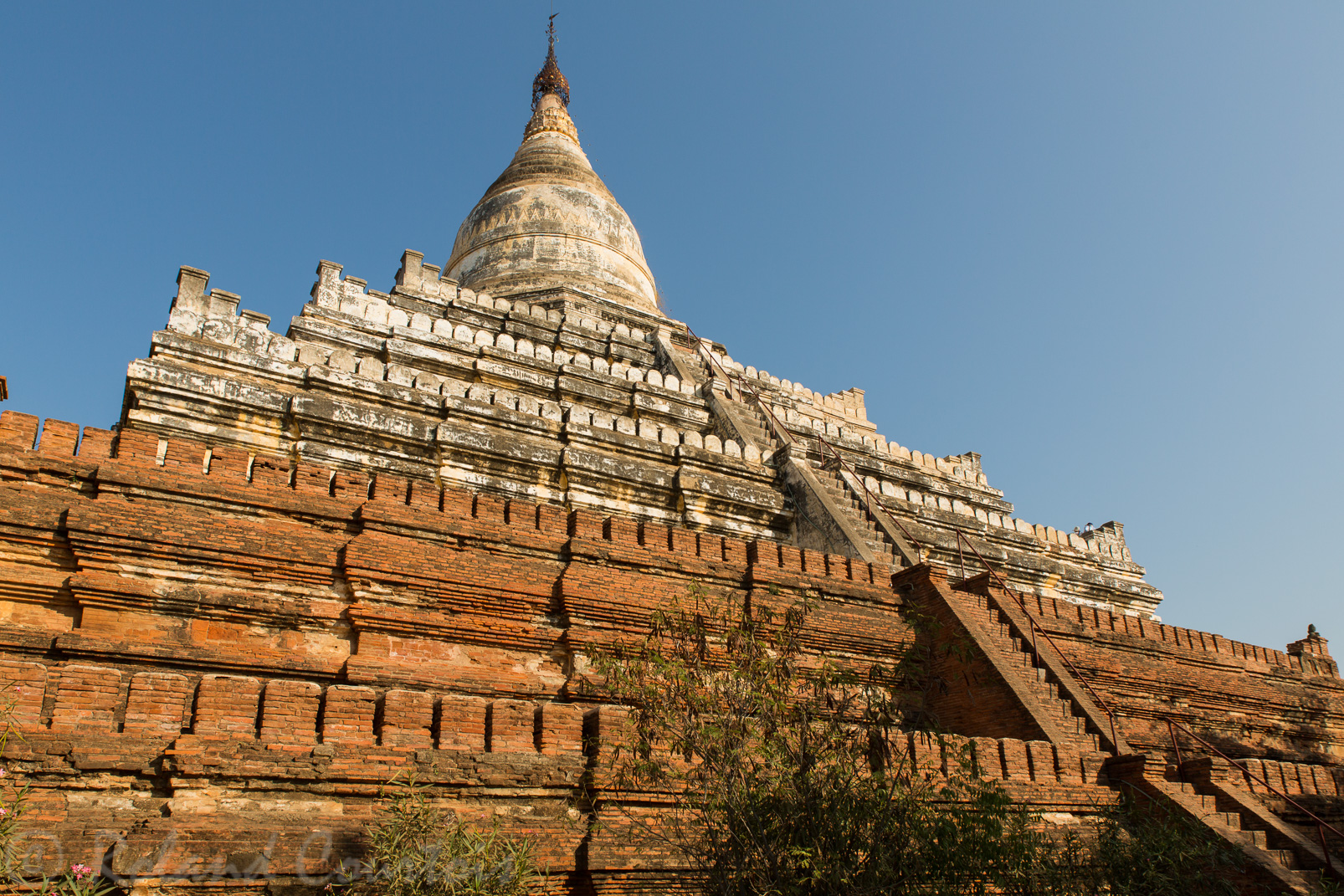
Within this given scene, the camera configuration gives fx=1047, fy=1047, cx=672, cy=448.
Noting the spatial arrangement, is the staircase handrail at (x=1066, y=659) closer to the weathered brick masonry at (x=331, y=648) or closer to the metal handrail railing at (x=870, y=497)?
the weathered brick masonry at (x=331, y=648)

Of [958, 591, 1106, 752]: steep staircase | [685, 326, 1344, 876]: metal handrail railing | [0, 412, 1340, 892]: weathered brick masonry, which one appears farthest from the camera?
[958, 591, 1106, 752]: steep staircase

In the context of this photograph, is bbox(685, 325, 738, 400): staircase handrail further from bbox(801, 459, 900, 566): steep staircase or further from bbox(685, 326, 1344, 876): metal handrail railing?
bbox(801, 459, 900, 566): steep staircase

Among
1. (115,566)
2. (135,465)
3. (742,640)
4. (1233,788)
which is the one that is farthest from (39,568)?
(1233,788)

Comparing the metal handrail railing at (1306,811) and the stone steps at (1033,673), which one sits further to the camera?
the stone steps at (1033,673)

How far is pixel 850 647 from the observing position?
11.6 m

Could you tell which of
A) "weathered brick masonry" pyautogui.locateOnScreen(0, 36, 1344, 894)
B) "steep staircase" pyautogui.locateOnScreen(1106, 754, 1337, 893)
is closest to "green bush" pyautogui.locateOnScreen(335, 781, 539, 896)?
"weathered brick masonry" pyautogui.locateOnScreen(0, 36, 1344, 894)

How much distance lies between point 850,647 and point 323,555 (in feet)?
18.6

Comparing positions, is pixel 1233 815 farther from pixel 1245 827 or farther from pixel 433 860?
pixel 433 860

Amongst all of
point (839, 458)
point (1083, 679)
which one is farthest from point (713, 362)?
point (1083, 679)

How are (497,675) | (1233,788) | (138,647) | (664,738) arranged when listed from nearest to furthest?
1. (664,738)
2. (138,647)
3. (497,675)
4. (1233,788)

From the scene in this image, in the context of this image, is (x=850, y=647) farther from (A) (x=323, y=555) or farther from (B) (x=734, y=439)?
(B) (x=734, y=439)

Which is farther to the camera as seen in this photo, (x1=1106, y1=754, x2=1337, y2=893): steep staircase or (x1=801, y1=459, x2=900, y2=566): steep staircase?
(x1=801, y1=459, x2=900, y2=566): steep staircase

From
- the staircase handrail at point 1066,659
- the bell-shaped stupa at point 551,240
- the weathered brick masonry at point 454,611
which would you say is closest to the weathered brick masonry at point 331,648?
the weathered brick masonry at point 454,611

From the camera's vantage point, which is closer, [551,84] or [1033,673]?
[1033,673]
